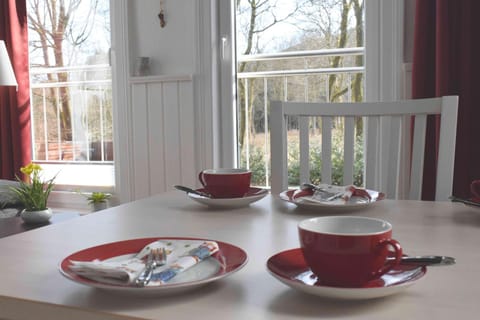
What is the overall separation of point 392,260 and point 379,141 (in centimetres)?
93

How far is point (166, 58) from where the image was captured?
9.29ft

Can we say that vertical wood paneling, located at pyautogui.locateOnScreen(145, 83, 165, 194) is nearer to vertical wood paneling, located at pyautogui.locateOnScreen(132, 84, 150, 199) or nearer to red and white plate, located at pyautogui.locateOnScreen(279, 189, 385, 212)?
vertical wood paneling, located at pyautogui.locateOnScreen(132, 84, 150, 199)

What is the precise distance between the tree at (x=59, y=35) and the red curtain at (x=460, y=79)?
6.65 feet

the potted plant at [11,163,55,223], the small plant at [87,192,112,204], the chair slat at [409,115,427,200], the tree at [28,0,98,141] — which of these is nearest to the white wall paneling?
the small plant at [87,192,112,204]

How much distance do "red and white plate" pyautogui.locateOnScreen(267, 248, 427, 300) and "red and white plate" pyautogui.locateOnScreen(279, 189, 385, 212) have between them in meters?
0.37

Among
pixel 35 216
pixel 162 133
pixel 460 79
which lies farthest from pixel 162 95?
pixel 460 79

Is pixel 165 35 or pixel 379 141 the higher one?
pixel 165 35

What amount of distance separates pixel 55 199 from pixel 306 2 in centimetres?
199

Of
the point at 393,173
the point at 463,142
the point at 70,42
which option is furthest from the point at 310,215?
the point at 70,42

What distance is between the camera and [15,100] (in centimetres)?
321

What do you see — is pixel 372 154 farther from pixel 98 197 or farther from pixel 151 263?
pixel 98 197

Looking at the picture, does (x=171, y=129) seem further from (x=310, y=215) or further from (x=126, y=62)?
(x=310, y=215)

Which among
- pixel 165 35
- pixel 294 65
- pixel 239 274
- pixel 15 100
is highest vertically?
pixel 165 35

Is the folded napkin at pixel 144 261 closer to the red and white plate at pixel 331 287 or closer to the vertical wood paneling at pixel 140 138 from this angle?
the red and white plate at pixel 331 287
